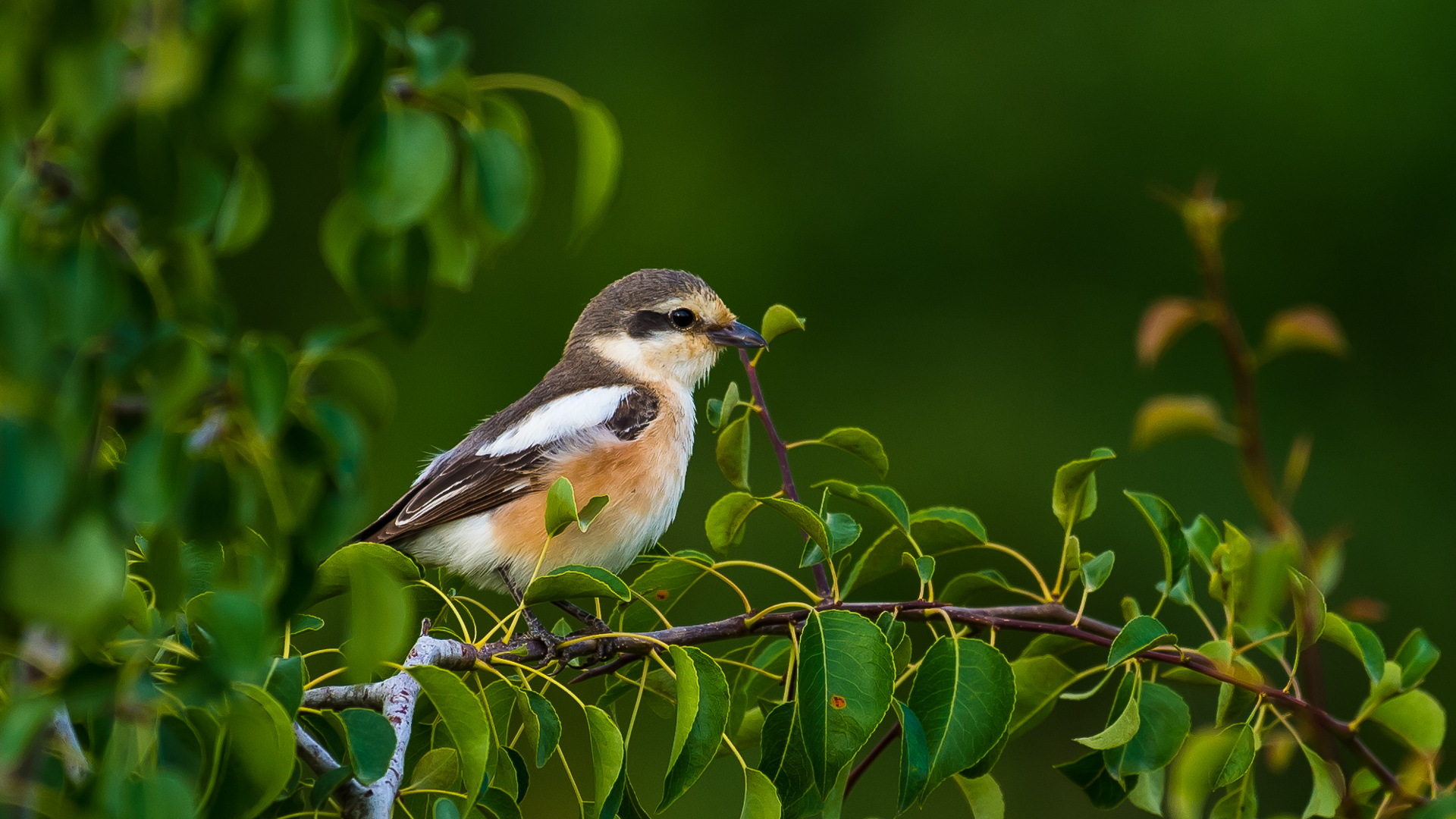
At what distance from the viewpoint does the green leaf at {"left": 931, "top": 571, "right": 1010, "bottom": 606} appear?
8.11 ft

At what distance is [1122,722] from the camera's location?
1.99m

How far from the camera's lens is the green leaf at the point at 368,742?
5.34ft

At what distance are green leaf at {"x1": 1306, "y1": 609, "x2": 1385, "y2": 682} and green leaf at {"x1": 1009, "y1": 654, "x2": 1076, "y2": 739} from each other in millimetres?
455

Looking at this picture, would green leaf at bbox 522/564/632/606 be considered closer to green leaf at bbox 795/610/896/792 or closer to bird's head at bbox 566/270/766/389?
green leaf at bbox 795/610/896/792

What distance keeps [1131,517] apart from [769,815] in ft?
21.0

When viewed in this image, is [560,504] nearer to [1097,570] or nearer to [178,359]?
[1097,570]

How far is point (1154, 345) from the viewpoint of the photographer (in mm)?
2393

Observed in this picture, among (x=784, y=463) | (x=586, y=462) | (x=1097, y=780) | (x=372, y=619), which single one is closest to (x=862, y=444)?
(x=784, y=463)

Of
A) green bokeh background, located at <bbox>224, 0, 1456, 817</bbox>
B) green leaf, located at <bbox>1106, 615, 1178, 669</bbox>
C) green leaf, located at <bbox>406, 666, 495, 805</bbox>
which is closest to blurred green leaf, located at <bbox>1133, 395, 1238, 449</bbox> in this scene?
green leaf, located at <bbox>1106, 615, 1178, 669</bbox>

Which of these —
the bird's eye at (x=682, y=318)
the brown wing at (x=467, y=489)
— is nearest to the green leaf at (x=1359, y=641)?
the brown wing at (x=467, y=489)

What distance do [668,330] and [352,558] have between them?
2240 mm

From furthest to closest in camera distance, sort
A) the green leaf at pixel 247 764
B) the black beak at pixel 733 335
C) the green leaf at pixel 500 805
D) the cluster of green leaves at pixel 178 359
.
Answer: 1. the black beak at pixel 733 335
2. the green leaf at pixel 500 805
3. the green leaf at pixel 247 764
4. the cluster of green leaves at pixel 178 359

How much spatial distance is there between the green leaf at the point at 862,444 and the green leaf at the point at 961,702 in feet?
1.68

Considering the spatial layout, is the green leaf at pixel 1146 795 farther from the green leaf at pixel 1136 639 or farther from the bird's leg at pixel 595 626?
the bird's leg at pixel 595 626
